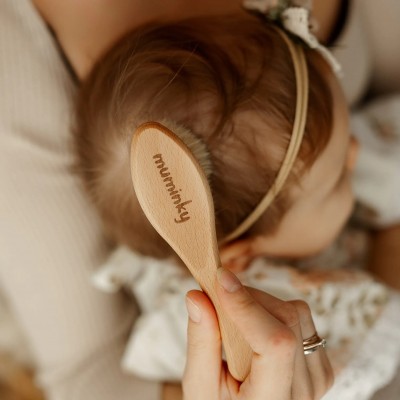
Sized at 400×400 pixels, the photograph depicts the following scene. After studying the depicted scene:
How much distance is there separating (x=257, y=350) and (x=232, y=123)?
0.79ft

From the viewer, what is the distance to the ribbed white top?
77cm

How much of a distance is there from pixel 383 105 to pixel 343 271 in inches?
14.2

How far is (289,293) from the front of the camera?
76 cm

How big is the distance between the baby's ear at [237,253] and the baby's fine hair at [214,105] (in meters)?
0.05

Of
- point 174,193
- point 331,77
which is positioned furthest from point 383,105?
point 174,193

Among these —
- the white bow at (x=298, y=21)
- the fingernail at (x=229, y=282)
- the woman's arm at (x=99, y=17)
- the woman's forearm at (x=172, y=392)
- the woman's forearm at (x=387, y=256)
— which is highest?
the woman's arm at (x=99, y=17)

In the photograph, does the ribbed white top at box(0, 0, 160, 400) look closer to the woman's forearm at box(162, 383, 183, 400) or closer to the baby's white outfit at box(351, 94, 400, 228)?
the woman's forearm at box(162, 383, 183, 400)

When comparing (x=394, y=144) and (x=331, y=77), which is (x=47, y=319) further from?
(x=394, y=144)

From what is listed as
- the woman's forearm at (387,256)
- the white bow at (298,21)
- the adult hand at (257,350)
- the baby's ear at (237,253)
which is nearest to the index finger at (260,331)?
the adult hand at (257,350)

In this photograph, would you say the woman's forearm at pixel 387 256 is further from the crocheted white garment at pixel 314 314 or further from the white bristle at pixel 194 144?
the white bristle at pixel 194 144

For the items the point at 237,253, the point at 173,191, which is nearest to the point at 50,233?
the point at 237,253

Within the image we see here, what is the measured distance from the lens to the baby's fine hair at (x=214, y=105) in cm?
59

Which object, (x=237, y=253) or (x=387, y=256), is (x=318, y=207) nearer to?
(x=237, y=253)

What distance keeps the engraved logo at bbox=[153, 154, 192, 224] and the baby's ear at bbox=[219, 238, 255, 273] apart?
0.22m
